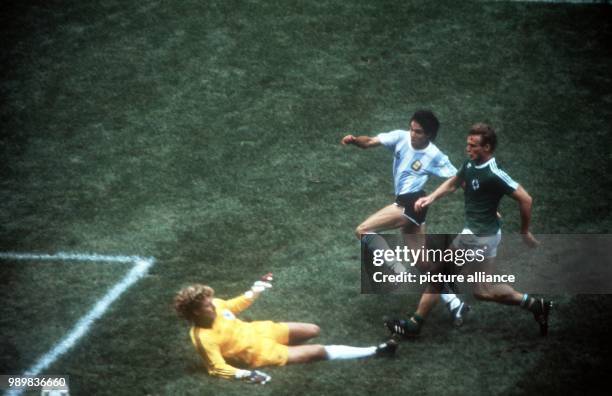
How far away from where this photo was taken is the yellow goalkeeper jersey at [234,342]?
7406 millimetres

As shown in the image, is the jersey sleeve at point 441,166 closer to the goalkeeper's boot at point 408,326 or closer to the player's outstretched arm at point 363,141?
the player's outstretched arm at point 363,141

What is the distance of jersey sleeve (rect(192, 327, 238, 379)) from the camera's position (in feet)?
24.1

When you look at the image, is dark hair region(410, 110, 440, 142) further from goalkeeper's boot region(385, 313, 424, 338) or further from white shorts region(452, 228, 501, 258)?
goalkeeper's boot region(385, 313, 424, 338)

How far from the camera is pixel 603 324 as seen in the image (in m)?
8.36

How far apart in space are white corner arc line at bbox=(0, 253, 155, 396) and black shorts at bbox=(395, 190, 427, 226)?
3068 mm

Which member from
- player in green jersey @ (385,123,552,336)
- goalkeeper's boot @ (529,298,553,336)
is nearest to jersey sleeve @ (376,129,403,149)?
player in green jersey @ (385,123,552,336)

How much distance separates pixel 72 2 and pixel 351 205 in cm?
805

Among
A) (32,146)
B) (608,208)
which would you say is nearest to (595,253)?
(608,208)

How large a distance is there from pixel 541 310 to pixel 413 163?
192cm

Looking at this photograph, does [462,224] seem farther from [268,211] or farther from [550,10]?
[550,10]

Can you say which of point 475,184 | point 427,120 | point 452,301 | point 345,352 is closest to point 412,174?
point 427,120

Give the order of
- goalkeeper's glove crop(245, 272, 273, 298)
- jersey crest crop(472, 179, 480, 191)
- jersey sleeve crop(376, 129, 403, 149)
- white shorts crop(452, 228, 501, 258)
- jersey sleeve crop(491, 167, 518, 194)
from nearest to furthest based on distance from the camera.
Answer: jersey sleeve crop(491, 167, 518, 194), jersey crest crop(472, 179, 480, 191), white shorts crop(452, 228, 501, 258), goalkeeper's glove crop(245, 272, 273, 298), jersey sleeve crop(376, 129, 403, 149)

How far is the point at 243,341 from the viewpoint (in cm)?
756

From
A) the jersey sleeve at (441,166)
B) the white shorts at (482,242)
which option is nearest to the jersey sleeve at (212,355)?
the white shorts at (482,242)
